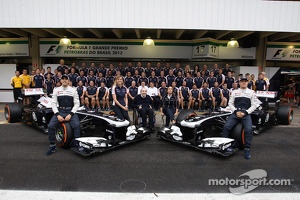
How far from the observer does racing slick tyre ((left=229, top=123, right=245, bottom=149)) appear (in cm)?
438

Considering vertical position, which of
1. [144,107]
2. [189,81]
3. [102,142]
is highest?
[189,81]

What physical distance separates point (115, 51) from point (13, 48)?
19.4 feet

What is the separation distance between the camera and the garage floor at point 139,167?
3.10 meters

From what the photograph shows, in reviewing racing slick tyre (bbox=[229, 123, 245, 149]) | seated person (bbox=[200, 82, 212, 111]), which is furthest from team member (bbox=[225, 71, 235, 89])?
racing slick tyre (bbox=[229, 123, 245, 149])

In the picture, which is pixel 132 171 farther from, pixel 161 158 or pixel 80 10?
pixel 80 10

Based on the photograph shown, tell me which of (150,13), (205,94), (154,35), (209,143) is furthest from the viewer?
(154,35)

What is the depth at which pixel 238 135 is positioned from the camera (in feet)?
14.5

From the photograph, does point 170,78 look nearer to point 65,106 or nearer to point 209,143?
point 209,143

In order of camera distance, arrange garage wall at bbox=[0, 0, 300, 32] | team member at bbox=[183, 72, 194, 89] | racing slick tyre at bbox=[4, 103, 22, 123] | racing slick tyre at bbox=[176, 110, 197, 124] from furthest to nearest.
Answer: team member at bbox=[183, 72, 194, 89] < garage wall at bbox=[0, 0, 300, 32] < racing slick tyre at bbox=[4, 103, 22, 123] < racing slick tyre at bbox=[176, 110, 197, 124]

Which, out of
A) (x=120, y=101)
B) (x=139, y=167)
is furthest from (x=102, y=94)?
(x=139, y=167)

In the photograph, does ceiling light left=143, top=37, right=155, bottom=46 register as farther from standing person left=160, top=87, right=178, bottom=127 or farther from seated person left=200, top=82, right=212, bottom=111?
standing person left=160, top=87, right=178, bottom=127

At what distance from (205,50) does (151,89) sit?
15.3 ft

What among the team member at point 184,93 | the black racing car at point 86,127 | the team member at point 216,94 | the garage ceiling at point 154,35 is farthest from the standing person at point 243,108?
the garage ceiling at point 154,35

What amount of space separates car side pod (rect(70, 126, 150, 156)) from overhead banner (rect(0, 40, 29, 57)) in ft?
33.7
